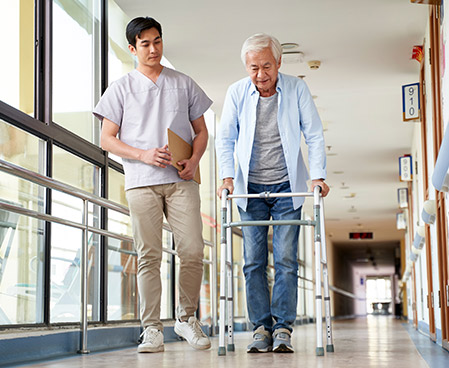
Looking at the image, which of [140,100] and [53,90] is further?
[53,90]

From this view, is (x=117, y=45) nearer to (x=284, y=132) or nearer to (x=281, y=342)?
(x=284, y=132)

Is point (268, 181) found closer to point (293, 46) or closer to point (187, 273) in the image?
point (187, 273)

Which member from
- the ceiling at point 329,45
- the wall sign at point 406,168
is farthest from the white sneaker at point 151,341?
the wall sign at point 406,168

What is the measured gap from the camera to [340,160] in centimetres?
966

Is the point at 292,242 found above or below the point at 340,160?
below

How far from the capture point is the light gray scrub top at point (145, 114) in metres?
2.71

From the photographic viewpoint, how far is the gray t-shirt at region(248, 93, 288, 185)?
2.74 m

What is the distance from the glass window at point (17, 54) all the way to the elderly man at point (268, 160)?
1004 millimetres

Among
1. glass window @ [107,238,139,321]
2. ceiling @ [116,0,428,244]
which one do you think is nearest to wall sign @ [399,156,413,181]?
ceiling @ [116,0,428,244]

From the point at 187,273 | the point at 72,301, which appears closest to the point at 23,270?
the point at 72,301

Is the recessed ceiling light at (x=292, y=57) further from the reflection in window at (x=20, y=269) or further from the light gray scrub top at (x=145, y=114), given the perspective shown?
the reflection in window at (x=20, y=269)

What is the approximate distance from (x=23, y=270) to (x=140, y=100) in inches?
36.1

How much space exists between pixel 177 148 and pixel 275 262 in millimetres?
605

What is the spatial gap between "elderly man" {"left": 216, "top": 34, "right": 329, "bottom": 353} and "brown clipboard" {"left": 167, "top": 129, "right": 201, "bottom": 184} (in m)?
0.14
